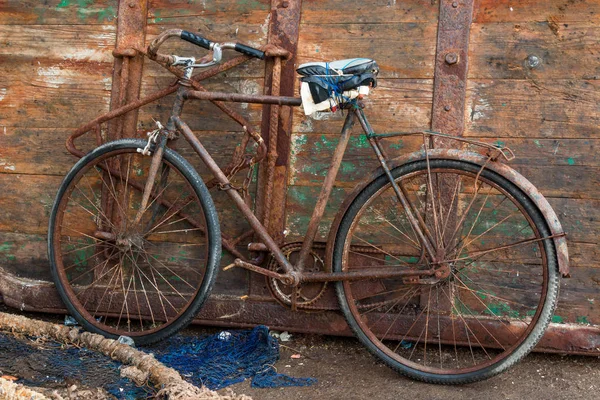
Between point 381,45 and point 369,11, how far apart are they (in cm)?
20

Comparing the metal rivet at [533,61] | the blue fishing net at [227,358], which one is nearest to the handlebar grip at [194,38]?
the blue fishing net at [227,358]

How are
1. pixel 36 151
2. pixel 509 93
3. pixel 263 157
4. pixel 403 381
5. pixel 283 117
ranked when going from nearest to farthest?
pixel 403 381 → pixel 509 93 → pixel 263 157 → pixel 283 117 → pixel 36 151

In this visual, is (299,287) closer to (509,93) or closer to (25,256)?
(509,93)

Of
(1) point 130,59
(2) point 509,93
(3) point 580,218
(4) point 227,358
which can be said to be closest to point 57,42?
(1) point 130,59

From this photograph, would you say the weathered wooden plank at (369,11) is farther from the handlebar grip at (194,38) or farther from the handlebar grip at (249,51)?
the handlebar grip at (194,38)

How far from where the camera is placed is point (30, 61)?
13.4 feet

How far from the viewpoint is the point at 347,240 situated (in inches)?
131

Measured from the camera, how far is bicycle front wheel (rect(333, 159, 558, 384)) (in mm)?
3322

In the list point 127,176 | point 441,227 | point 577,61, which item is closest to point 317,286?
point 441,227

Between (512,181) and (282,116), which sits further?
(282,116)

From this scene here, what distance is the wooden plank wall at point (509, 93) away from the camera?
11.2 feet

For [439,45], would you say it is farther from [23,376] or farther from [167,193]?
[23,376]

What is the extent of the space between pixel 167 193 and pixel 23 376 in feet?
4.18

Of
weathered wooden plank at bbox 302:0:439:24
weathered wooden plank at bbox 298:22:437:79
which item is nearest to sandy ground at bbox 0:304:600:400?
weathered wooden plank at bbox 298:22:437:79
